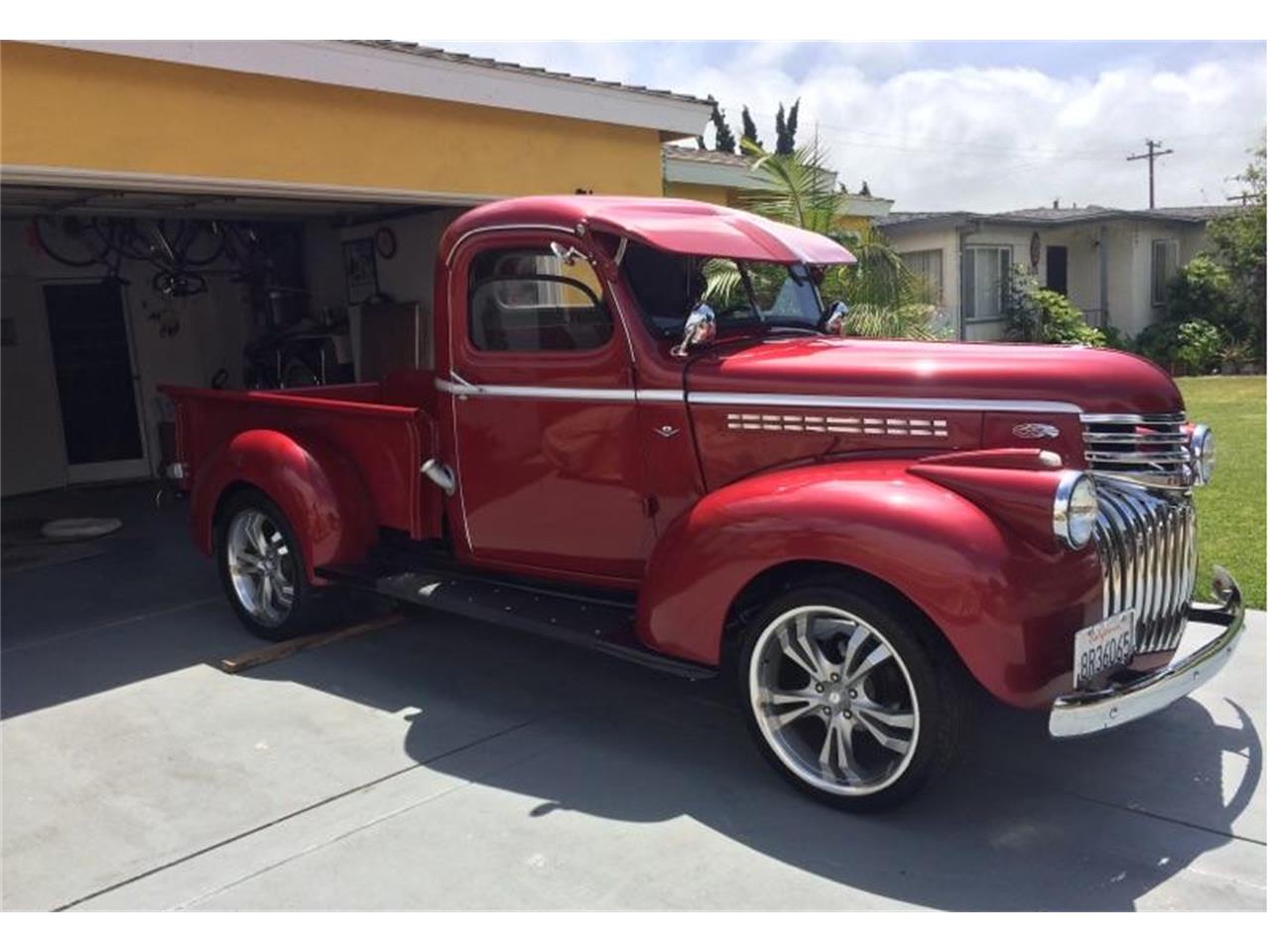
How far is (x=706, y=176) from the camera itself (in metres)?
11.2

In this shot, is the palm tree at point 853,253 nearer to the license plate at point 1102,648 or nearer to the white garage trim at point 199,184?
the white garage trim at point 199,184

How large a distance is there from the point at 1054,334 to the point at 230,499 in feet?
62.5

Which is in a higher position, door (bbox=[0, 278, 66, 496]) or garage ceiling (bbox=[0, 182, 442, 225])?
garage ceiling (bbox=[0, 182, 442, 225])

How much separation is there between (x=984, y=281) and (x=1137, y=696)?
65.0ft

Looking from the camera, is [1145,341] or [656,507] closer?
[656,507]

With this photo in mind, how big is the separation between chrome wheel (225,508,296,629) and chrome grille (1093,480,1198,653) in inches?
157

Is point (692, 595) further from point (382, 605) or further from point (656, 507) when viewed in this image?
point (382, 605)

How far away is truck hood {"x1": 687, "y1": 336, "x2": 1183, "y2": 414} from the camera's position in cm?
377

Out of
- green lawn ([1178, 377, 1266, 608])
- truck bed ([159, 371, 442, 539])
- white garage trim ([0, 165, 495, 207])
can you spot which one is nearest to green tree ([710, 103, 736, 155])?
green lawn ([1178, 377, 1266, 608])

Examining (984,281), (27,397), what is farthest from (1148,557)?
(984,281)

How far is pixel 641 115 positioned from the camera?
9.30 m

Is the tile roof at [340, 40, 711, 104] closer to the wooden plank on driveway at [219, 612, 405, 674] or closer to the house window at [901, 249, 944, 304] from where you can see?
the wooden plank on driveway at [219, 612, 405, 674]

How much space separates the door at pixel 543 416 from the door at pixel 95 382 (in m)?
8.22

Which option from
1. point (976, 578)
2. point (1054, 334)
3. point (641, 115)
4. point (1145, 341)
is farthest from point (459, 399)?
point (1145, 341)
